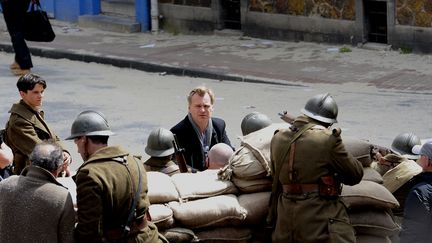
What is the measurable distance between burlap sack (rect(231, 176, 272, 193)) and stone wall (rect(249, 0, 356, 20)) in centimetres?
1130

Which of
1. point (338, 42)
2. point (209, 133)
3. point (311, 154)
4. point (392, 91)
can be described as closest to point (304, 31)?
point (338, 42)

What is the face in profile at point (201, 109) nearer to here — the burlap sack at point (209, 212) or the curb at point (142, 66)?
the burlap sack at point (209, 212)

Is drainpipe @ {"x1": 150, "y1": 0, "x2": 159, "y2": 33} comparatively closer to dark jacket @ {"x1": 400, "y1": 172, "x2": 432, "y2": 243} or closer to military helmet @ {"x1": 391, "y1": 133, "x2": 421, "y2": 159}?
military helmet @ {"x1": 391, "y1": 133, "x2": 421, "y2": 159}

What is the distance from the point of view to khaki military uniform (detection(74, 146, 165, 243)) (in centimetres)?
663

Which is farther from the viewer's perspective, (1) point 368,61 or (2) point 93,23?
(2) point 93,23

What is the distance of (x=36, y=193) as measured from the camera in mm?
6676

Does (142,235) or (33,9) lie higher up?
(33,9)

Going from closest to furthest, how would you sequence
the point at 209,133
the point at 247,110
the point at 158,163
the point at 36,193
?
the point at 36,193 < the point at 158,163 < the point at 209,133 < the point at 247,110

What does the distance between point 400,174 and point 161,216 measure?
1994mm

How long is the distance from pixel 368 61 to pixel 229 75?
2400mm

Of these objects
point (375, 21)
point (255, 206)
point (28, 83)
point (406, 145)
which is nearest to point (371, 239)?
point (255, 206)

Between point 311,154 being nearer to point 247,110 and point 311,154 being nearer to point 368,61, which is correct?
point 247,110

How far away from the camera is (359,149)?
8.14 m

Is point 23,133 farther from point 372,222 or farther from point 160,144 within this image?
point 372,222
